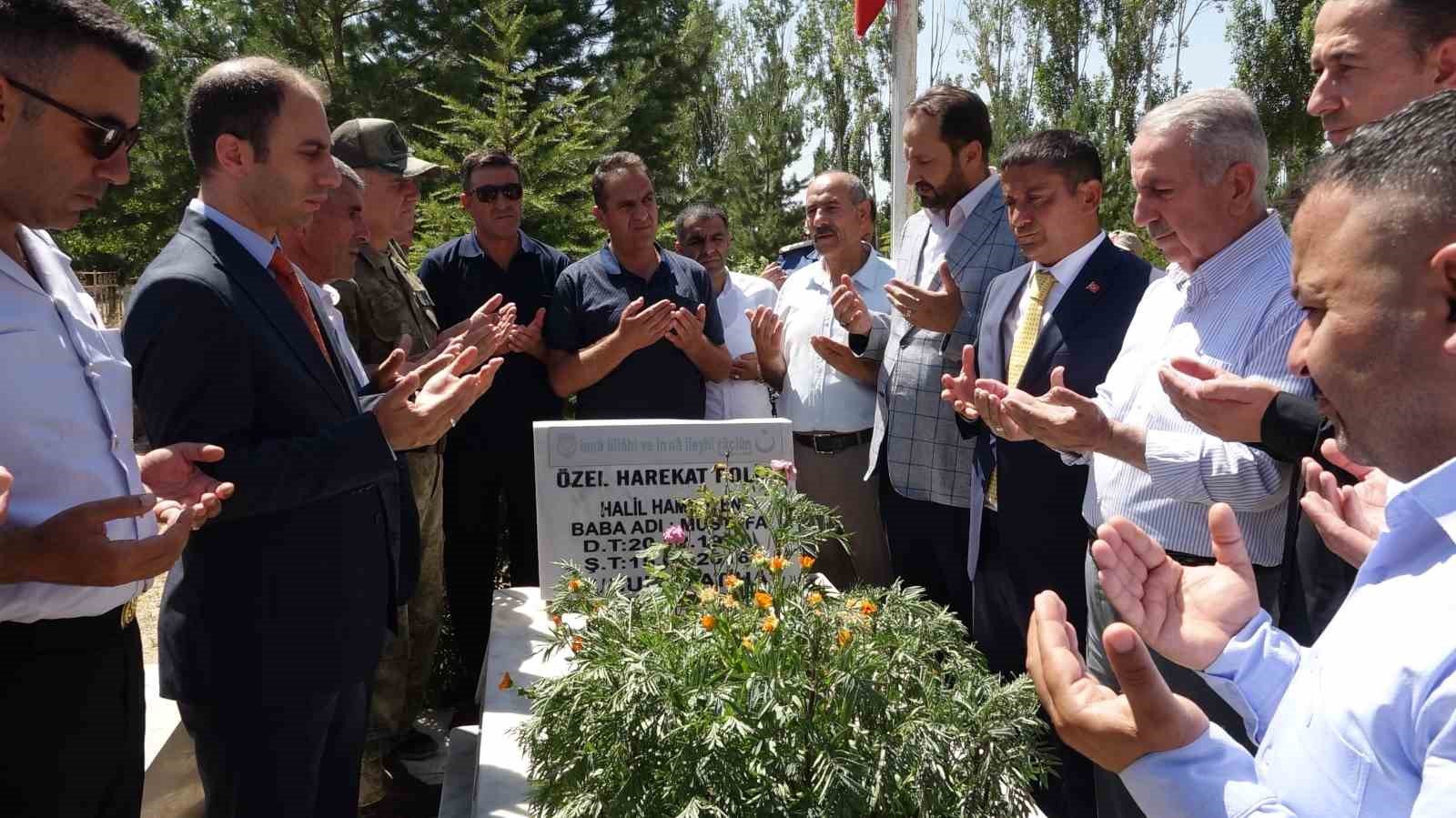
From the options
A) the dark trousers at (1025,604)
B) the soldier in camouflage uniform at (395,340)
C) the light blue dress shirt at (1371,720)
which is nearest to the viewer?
the light blue dress shirt at (1371,720)

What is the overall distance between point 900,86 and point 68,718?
18.1 feet

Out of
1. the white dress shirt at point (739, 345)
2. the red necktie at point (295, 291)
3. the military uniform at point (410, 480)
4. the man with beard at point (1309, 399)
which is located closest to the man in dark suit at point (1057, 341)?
the man with beard at point (1309, 399)

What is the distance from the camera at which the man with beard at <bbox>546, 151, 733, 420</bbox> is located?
174 inches

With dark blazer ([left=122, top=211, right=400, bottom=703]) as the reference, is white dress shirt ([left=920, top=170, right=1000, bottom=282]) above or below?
above

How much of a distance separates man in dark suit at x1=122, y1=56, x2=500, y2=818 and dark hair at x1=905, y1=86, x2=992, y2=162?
234 cm

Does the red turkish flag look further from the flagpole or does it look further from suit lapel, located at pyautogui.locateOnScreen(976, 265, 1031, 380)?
suit lapel, located at pyautogui.locateOnScreen(976, 265, 1031, 380)

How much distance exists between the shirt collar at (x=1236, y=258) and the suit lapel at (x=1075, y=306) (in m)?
0.67

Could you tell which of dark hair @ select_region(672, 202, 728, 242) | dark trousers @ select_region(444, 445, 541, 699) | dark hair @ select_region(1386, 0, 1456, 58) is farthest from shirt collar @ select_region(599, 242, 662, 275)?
dark hair @ select_region(1386, 0, 1456, 58)

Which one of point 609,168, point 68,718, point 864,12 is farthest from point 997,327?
point 864,12

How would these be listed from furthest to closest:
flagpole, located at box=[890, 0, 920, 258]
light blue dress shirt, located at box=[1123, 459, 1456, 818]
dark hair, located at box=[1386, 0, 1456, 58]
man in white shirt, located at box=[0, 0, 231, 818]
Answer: flagpole, located at box=[890, 0, 920, 258] → dark hair, located at box=[1386, 0, 1456, 58] → man in white shirt, located at box=[0, 0, 231, 818] → light blue dress shirt, located at box=[1123, 459, 1456, 818]

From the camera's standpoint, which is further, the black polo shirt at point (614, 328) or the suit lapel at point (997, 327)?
the black polo shirt at point (614, 328)

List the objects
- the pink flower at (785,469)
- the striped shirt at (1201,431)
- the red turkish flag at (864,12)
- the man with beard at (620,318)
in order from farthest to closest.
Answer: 1. the red turkish flag at (864,12)
2. the man with beard at (620,318)
3. the pink flower at (785,469)
4. the striped shirt at (1201,431)

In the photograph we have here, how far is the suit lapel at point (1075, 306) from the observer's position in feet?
10.8

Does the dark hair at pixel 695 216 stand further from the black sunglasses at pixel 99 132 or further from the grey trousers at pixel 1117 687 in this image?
the black sunglasses at pixel 99 132
